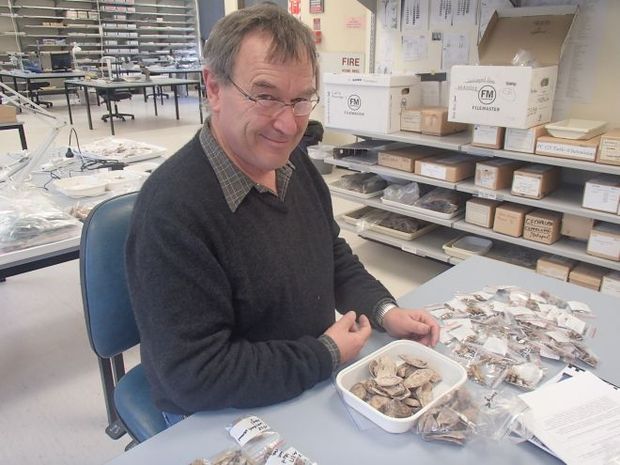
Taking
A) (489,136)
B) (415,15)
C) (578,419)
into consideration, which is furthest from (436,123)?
(578,419)

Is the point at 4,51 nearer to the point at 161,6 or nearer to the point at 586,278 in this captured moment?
the point at 161,6

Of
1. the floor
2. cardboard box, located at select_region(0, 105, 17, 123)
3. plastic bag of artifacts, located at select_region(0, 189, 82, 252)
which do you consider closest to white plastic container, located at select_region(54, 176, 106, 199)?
plastic bag of artifacts, located at select_region(0, 189, 82, 252)

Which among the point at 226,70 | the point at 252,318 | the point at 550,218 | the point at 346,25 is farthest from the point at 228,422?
the point at 346,25

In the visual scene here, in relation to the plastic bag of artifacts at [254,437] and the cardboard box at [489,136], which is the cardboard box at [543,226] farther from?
the plastic bag of artifacts at [254,437]

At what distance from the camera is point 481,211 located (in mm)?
2535

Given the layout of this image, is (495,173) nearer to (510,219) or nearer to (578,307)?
(510,219)

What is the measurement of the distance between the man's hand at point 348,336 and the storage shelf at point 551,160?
157 cm

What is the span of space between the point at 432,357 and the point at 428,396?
11cm

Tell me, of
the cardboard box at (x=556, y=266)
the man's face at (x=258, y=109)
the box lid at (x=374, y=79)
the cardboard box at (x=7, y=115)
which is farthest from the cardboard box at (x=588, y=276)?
the cardboard box at (x=7, y=115)

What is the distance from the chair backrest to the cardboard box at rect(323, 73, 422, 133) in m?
1.80

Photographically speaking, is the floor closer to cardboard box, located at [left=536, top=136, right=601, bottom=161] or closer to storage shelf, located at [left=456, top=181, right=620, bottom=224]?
storage shelf, located at [left=456, top=181, right=620, bottom=224]

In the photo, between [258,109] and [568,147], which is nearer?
[258,109]

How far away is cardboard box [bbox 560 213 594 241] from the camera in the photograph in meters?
2.27

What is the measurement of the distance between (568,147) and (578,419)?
163 cm
